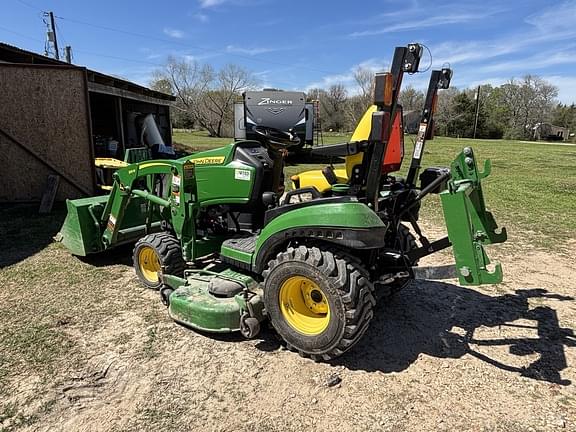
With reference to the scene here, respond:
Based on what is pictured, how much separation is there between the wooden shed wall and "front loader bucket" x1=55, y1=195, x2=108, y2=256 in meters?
4.00

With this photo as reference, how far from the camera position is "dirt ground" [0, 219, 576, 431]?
8.67 ft

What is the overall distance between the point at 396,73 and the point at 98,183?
Result: 8.12 meters

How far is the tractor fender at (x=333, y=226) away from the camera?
2.94 meters

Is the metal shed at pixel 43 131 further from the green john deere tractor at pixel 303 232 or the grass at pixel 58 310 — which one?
the green john deere tractor at pixel 303 232

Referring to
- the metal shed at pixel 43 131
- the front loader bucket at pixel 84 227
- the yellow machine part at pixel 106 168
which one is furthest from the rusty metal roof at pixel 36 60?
the front loader bucket at pixel 84 227

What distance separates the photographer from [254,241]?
3.98 meters

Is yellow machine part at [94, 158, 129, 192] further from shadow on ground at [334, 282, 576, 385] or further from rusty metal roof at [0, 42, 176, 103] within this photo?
shadow on ground at [334, 282, 576, 385]

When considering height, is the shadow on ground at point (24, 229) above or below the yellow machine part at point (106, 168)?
below

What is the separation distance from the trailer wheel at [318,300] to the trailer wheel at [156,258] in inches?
52.9

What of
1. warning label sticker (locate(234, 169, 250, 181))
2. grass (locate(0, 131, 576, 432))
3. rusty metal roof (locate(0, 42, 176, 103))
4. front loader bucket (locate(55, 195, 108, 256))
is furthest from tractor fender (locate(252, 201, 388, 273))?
rusty metal roof (locate(0, 42, 176, 103))

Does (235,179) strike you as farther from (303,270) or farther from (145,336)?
(145,336)

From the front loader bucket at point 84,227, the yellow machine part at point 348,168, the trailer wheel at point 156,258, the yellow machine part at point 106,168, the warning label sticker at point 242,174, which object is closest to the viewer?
the yellow machine part at point 348,168

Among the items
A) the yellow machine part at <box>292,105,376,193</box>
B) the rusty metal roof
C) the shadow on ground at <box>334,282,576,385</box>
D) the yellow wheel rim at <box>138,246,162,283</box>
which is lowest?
the shadow on ground at <box>334,282,576,385</box>

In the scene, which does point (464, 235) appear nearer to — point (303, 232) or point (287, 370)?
point (303, 232)
